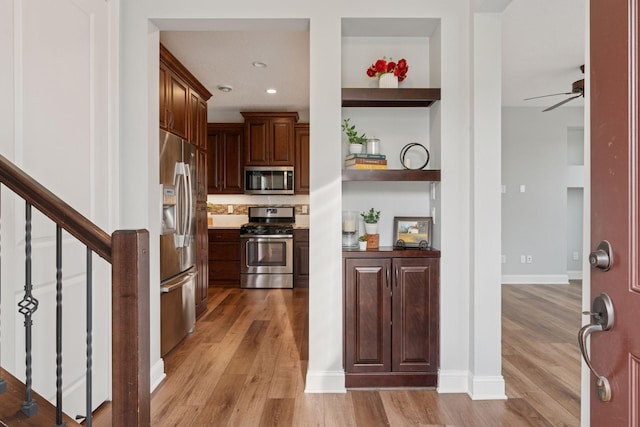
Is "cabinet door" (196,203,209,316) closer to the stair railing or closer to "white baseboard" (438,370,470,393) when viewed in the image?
"white baseboard" (438,370,470,393)

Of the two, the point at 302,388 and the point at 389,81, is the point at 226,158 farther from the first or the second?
the point at 302,388

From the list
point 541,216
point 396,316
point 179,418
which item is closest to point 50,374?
point 179,418

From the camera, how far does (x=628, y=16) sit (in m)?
0.81

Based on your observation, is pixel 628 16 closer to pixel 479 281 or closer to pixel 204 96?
pixel 479 281

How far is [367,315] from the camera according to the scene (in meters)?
2.59

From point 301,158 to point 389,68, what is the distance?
338 cm

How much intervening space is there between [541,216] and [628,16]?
19.2 feet

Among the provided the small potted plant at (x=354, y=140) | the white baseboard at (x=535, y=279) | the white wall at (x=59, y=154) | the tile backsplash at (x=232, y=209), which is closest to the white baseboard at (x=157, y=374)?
the white wall at (x=59, y=154)

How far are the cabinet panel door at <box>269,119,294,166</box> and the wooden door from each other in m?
5.10

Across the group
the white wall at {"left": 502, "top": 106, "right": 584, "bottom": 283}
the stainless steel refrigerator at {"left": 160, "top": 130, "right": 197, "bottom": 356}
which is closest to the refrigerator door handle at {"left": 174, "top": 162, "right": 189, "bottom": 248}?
the stainless steel refrigerator at {"left": 160, "top": 130, "right": 197, "bottom": 356}

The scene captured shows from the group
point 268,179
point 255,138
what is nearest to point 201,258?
point 268,179

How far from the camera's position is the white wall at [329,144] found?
2539mm

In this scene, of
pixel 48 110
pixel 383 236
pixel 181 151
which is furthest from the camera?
pixel 181 151

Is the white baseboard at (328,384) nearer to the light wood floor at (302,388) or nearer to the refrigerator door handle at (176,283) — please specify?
the light wood floor at (302,388)
